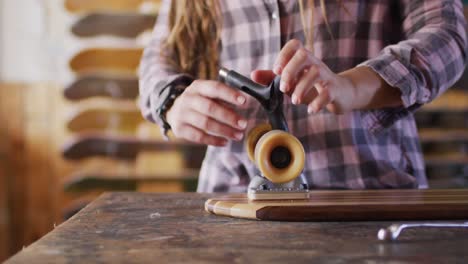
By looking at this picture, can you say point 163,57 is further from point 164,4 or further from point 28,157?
point 28,157

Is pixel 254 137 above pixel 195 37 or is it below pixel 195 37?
below

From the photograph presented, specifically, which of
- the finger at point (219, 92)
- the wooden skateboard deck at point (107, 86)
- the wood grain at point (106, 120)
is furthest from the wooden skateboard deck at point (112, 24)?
the finger at point (219, 92)

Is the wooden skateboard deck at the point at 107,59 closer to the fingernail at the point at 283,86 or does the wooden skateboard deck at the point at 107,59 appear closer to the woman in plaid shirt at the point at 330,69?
the woman in plaid shirt at the point at 330,69

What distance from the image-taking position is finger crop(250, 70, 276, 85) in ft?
3.49

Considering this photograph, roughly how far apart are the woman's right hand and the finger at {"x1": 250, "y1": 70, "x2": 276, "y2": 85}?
6 cm

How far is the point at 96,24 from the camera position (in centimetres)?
276

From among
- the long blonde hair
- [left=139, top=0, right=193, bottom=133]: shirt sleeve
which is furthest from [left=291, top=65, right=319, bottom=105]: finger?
the long blonde hair

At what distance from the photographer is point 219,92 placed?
3.35 feet

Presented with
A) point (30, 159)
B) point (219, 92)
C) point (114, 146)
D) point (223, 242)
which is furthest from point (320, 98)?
point (30, 159)

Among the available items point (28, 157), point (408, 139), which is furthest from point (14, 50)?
point (408, 139)

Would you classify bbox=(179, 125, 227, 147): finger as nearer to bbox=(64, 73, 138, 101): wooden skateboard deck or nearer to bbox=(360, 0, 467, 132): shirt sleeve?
bbox=(360, 0, 467, 132): shirt sleeve

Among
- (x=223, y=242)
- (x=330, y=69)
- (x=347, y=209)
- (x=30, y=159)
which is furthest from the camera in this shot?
(x=30, y=159)

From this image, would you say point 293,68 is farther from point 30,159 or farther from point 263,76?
point 30,159

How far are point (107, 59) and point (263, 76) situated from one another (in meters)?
1.85
